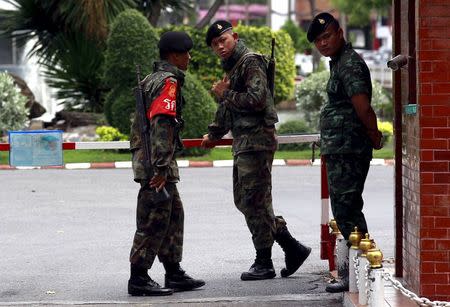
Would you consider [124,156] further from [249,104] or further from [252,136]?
[249,104]

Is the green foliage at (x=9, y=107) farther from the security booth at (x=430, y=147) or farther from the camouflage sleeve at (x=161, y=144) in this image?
the security booth at (x=430, y=147)

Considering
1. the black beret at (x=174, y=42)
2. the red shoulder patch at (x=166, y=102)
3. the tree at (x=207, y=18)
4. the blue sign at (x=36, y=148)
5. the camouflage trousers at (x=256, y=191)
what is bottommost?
the camouflage trousers at (x=256, y=191)

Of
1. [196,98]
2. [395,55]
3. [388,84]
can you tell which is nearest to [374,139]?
[395,55]

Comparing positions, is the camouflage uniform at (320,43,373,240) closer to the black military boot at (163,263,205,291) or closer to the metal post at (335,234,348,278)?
the metal post at (335,234,348,278)

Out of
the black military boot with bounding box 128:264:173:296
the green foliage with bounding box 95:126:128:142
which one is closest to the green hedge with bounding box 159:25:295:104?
the green foliage with bounding box 95:126:128:142

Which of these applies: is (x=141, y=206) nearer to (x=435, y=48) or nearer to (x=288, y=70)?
(x=435, y=48)

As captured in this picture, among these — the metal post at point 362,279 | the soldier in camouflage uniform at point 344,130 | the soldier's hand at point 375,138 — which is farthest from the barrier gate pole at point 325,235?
the metal post at point 362,279

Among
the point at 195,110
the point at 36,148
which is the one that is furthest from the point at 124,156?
the point at 36,148

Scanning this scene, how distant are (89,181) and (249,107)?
8828mm

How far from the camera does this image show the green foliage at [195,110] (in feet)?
63.6

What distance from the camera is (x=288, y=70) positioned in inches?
1091

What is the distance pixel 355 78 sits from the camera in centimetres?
792

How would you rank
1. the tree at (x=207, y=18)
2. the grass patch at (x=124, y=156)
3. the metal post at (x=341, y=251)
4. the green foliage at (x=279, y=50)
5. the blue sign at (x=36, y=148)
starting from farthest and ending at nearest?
the tree at (x=207, y=18), the green foliage at (x=279, y=50), the grass patch at (x=124, y=156), the blue sign at (x=36, y=148), the metal post at (x=341, y=251)

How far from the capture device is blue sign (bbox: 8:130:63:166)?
9922 mm
